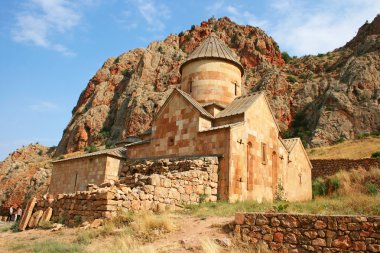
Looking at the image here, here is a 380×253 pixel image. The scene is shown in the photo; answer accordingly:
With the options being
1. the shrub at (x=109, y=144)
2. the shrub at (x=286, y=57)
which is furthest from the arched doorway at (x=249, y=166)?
the shrub at (x=286, y=57)

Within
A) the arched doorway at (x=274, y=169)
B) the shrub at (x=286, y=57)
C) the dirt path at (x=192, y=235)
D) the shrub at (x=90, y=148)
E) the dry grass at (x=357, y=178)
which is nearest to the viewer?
the dirt path at (x=192, y=235)

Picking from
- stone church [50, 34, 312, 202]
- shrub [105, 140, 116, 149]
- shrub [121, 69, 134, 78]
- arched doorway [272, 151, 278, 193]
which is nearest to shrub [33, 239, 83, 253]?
stone church [50, 34, 312, 202]

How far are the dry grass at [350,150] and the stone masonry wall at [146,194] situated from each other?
59.8 feet

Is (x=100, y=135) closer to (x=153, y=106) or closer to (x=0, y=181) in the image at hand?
(x=153, y=106)

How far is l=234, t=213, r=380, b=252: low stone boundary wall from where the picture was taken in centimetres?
487

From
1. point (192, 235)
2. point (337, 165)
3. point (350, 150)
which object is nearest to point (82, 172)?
point (192, 235)

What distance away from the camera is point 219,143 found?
11617 mm

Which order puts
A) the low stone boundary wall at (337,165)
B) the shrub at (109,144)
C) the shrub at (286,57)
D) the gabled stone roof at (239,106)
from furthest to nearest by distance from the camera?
the shrub at (286,57) → the shrub at (109,144) → the low stone boundary wall at (337,165) → the gabled stone roof at (239,106)

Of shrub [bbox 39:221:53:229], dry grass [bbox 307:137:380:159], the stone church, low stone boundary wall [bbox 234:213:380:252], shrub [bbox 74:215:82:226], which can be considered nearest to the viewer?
low stone boundary wall [bbox 234:213:380:252]

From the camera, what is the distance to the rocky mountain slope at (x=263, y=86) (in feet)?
107

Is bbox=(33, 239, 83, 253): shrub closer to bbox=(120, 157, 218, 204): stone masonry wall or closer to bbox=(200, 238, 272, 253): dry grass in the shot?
bbox=(200, 238, 272, 253): dry grass

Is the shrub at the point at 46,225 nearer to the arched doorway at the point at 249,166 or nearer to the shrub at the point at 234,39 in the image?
the arched doorway at the point at 249,166

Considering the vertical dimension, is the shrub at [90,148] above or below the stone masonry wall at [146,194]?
above

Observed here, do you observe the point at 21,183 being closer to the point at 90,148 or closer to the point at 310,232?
the point at 90,148
